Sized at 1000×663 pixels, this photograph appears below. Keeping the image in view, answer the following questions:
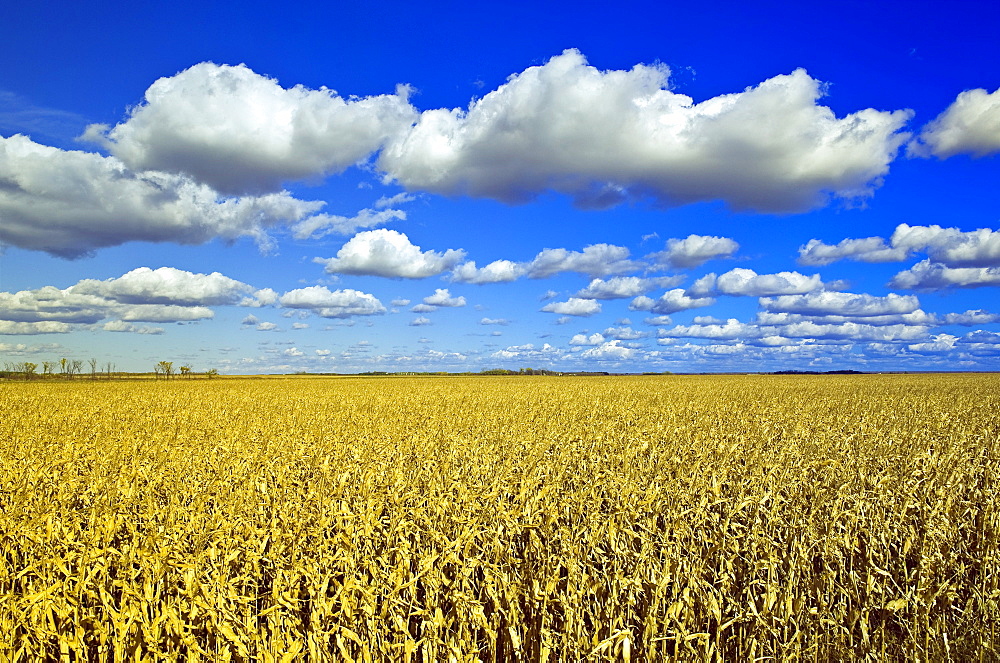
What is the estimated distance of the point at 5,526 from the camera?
241 inches

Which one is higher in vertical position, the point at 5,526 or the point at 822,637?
the point at 5,526

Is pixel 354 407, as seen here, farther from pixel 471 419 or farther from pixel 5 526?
pixel 5 526

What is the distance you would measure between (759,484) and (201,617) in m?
6.26

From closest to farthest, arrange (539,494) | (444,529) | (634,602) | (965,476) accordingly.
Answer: (634,602), (444,529), (539,494), (965,476)

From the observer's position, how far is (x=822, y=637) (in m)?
4.49

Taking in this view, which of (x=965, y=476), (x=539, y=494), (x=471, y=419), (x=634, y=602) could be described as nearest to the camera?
(x=634, y=602)

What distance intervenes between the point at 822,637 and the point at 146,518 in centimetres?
621

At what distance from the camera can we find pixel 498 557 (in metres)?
5.32

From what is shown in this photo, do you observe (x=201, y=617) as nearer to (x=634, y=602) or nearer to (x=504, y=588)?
(x=504, y=588)

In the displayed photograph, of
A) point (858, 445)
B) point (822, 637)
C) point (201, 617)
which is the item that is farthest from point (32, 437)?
point (858, 445)

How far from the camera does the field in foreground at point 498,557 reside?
13.9 ft

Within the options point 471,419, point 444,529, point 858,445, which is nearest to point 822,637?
point 444,529

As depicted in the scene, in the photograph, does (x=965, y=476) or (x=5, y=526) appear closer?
(x=5, y=526)

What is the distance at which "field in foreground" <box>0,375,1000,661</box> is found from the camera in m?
4.24
